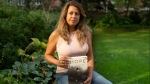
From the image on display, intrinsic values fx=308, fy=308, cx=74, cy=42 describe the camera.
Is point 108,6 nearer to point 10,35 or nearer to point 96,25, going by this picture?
point 96,25

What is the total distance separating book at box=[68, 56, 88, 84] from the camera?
10.6 feet

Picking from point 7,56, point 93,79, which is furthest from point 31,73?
point 93,79

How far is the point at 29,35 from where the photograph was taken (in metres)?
7.75

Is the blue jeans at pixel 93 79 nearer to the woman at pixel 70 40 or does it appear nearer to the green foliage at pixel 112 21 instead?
the woman at pixel 70 40

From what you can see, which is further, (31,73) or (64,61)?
(31,73)

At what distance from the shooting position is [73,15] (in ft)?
11.4

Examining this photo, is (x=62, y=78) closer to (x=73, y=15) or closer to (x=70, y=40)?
(x=70, y=40)

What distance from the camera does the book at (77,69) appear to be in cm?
323

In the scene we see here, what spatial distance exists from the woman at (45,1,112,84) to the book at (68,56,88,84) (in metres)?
0.13

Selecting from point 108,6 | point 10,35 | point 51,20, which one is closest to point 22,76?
point 10,35

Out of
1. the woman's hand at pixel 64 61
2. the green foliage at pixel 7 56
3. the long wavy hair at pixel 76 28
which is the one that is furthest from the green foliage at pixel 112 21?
the woman's hand at pixel 64 61

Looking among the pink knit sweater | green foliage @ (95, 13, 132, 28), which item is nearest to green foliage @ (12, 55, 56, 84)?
the pink knit sweater

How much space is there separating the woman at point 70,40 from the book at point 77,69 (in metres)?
0.13

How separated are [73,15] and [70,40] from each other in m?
0.28
